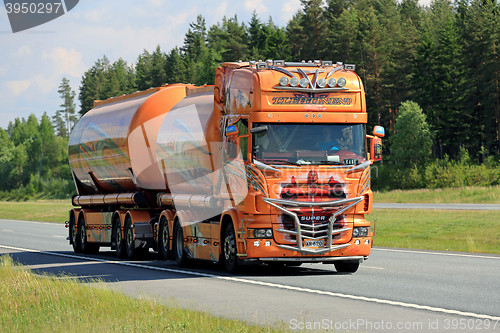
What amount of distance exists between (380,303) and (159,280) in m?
5.36

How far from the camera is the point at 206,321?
867 centimetres

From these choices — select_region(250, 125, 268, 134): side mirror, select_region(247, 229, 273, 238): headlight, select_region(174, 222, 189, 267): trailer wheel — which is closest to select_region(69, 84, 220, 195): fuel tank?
select_region(174, 222, 189, 267): trailer wheel

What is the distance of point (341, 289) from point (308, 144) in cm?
310

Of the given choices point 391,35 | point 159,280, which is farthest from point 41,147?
point 159,280

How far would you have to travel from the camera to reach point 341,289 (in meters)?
12.5

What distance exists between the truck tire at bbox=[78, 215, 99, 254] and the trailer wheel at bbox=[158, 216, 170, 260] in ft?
19.6

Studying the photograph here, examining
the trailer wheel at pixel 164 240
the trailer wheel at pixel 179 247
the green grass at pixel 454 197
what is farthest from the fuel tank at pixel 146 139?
the green grass at pixel 454 197

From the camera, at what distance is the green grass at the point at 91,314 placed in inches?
327

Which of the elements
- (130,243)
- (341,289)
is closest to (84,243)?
(130,243)

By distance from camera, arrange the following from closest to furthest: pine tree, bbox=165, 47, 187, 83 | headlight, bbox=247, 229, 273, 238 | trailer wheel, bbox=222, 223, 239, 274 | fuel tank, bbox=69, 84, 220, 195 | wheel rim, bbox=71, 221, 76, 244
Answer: headlight, bbox=247, 229, 273, 238, trailer wheel, bbox=222, 223, 239, 274, fuel tank, bbox=69, 84, 220, 195, wheel rim, bbox=71, 221, 76, 244, pine tree, bbox=165, 47, 187, 83

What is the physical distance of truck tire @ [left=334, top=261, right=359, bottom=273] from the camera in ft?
50.7

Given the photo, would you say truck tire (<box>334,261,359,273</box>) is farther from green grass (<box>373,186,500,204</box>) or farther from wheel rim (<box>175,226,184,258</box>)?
green grass (<box>373,186,500,204</box>)

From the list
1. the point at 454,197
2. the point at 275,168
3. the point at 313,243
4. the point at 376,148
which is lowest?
the point at 454,197

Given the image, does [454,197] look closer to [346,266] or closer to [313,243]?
[346,266]
